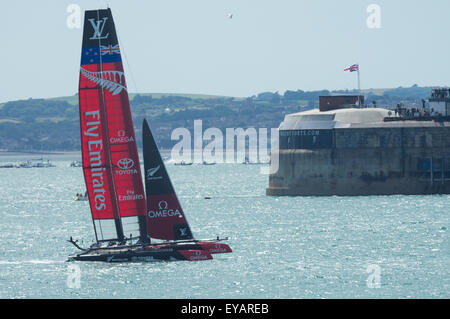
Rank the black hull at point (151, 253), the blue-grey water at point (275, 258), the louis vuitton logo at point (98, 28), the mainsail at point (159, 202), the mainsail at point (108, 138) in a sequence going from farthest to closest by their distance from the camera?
the mainsail at point (159, 202) < the black hull at point (151, 253) < the mainsail at point (108, 138) < the louis vuitton logo at point (98, 28) < the blue-grey water at point (275, 258)

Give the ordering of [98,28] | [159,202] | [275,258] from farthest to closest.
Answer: [275,258] < [159,202] < [98,28]

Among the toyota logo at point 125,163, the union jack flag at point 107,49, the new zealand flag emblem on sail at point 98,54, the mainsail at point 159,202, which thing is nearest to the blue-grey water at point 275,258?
the mainsail at point 159,202

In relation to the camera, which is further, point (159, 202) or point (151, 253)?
point (159, 202)

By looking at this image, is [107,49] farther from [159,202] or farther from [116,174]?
[159,202]

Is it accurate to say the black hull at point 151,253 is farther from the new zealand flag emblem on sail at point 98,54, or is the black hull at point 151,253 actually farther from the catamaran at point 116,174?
the new zealand flag emblem on sail at point 98,54

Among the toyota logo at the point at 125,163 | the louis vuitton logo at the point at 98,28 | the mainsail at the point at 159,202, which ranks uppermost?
the louis vuitton logo at the point at 98,28

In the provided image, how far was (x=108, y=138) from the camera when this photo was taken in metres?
46.1

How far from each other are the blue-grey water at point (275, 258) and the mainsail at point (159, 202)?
1.44 meters

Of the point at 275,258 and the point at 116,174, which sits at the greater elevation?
the point at 116,174

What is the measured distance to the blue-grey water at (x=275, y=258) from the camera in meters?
42.3

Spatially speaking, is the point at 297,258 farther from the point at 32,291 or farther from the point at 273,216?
the point at 273,216

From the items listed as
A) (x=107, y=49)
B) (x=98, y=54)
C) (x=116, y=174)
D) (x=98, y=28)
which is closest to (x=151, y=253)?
(x=116, y=174)

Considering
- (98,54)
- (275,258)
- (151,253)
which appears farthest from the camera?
(275,258)

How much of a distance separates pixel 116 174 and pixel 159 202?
222 centimetres
